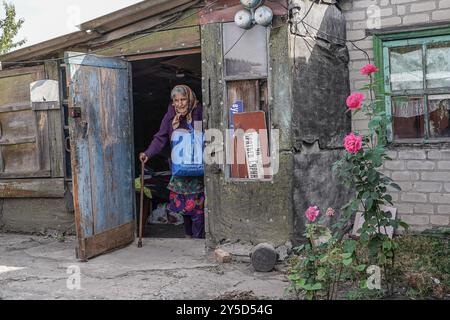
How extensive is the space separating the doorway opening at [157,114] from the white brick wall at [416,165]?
250 cm

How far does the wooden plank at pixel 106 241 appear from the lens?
6.04 m

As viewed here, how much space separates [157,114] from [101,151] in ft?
13.1

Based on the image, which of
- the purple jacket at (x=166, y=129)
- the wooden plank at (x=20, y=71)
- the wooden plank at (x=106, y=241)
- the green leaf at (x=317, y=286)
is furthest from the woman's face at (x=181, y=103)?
the green leaf at (x=317, y=286)

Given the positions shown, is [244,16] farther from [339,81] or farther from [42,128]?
[42,128]

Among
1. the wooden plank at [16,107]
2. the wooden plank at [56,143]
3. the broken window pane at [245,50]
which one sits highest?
the broken window pane at [245,50]

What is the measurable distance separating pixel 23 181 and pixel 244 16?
439cm

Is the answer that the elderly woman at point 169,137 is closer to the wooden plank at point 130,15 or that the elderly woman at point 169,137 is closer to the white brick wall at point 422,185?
the wooden plank at point 130,15

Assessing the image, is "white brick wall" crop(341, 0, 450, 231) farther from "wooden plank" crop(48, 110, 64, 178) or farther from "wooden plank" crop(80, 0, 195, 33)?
"wooden plank" crop(48, 110, 64, 178)

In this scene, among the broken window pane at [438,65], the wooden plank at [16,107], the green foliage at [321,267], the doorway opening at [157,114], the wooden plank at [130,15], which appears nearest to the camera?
the green foliage at [321,267]

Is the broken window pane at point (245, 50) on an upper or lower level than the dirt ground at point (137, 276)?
upper

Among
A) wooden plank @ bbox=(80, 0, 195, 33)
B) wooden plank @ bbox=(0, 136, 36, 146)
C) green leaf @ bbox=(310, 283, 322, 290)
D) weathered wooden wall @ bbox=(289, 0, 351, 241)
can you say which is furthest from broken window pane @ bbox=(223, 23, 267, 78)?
wooden plank @ bbox=(0, 136, 36, 146)

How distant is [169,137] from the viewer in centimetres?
700

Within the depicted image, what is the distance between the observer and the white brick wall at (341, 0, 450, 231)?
6.38m

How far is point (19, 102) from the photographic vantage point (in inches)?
312
